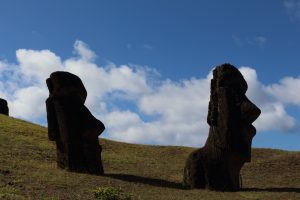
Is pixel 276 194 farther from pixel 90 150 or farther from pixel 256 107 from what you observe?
pixel 90 150

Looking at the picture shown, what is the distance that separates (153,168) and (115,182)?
9.42 metres

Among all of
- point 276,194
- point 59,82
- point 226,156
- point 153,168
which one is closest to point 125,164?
point 153,168

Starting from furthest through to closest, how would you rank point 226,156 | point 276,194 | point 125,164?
point 125,164 < point 226,156 < point 276,194

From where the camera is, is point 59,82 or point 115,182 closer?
point 115,182

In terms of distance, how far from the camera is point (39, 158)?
32062 mm

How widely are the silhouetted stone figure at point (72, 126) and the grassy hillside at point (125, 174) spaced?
3.08 feet

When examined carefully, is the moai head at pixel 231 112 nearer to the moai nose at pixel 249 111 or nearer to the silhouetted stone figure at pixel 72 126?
the moai nose at pixel 249 111

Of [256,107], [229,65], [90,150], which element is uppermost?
[229,65]

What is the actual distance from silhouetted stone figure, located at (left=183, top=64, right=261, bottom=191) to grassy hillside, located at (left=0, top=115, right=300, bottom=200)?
1030 mm

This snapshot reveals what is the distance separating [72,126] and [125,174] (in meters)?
3.89

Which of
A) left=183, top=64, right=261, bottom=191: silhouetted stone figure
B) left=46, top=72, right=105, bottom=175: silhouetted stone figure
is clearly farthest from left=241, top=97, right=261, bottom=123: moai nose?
left=46, top=72, right=105, bottom=175: silhouetted stone figure

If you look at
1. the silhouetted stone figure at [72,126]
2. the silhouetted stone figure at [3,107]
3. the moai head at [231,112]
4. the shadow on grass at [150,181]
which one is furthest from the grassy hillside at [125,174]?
the silhouetted stone figure at [3,107]

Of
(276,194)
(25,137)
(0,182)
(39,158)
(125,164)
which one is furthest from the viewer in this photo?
(25,137)

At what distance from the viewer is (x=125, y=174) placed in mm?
29500
